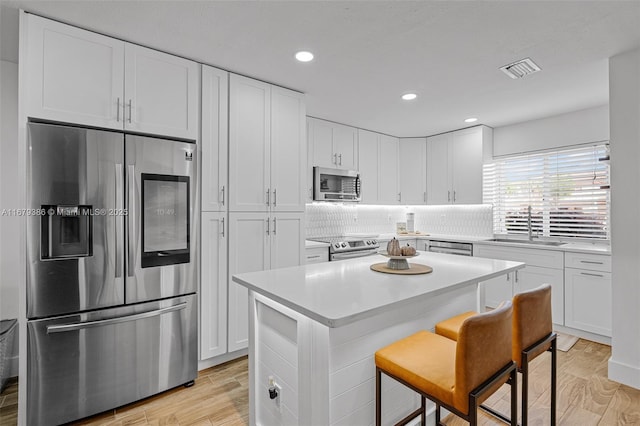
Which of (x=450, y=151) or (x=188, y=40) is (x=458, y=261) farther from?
(x=450, y=151)

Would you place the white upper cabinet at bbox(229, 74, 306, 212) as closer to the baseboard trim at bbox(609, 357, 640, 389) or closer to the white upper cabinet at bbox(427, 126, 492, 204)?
the white upper cabinet at bbox(427, 126, 492, 204)

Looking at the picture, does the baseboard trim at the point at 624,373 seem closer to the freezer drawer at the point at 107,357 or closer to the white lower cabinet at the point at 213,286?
the white lower cabinet at the point at 213,286

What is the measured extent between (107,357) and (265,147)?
1.98 meters

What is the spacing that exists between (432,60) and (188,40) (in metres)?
1.84

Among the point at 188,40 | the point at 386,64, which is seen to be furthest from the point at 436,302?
the point at 188,40

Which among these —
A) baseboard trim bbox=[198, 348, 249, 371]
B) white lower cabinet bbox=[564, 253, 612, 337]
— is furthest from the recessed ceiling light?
white lower cabinet bbox=[564, 253, 612, 337]

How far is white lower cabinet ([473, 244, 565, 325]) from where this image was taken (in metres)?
3.39

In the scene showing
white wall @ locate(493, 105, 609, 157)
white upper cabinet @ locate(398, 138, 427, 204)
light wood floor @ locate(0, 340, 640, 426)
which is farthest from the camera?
white upper cabinet @ locate(398, 138, 427, 204)

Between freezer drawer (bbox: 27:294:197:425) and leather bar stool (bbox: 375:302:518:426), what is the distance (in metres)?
1.60

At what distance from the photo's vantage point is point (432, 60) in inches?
97.3

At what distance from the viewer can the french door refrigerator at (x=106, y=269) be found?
186 cm

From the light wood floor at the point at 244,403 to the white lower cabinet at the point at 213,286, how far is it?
10.3 inches

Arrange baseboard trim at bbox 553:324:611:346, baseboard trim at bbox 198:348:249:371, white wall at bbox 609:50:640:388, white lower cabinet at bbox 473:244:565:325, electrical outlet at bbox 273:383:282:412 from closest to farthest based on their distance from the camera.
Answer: electrical outlet at bbox 273:383:282:412, white wall at bbox 609:50:640:388, baseboard trim at bbox 198:348:249:371, baseboard trim at bbox 553:324:611:346, white lower cabinet at bbox 473:244:565:325

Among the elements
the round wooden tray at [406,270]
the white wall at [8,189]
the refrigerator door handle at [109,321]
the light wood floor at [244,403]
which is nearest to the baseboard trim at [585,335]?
the light wood floor at [244,403]
